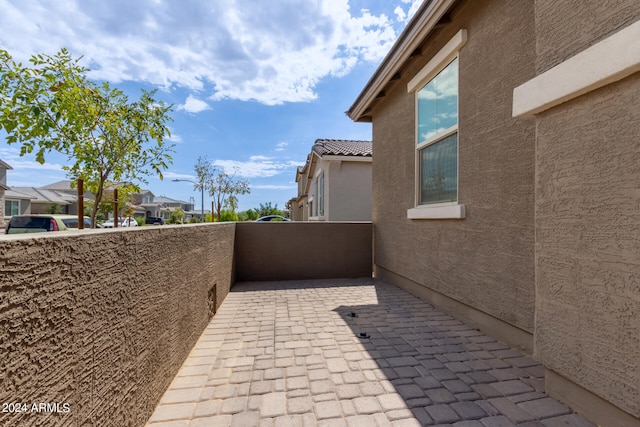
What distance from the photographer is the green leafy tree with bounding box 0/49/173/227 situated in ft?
13.3

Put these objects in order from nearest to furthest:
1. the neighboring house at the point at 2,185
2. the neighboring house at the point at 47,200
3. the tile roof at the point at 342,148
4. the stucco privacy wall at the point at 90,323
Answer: the stucco privacy wall at the point at 90,323
the tile roof at the point at 342,148
the neighboring house at the point at 2,185
the neighboring house at the point at 47,200

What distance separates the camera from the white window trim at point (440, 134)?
4328 mm

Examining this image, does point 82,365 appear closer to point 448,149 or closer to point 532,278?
point 532,278

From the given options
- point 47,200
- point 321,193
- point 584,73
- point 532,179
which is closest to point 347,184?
point 321,193

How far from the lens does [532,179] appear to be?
3154 millimetres

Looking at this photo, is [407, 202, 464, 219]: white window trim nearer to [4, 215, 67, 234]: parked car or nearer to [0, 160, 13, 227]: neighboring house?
[4, 215, 67, 234]: parked car

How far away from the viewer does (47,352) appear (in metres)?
1.17

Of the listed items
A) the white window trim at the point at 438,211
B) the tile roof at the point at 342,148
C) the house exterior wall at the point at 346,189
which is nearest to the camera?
the white window trim at the point at 438,211

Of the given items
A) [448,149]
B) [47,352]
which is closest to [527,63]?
[448,149]

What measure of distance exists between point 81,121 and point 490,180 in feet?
19.0

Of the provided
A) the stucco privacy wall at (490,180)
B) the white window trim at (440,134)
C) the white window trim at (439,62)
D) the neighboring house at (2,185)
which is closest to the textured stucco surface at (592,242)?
the stucco privacy wall at (490,180)

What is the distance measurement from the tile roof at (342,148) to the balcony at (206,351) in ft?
23.0

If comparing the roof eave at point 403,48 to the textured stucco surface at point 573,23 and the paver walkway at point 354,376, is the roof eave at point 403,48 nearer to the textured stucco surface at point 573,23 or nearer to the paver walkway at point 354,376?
the textured stucco surface at point 573,23

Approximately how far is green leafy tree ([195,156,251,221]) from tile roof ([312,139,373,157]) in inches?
714
